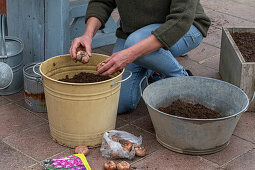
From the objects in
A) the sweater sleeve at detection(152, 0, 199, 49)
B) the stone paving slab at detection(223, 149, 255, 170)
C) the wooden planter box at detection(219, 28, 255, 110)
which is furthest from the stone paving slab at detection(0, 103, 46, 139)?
the wooden planter box at detection(219, 28, 255, 110)

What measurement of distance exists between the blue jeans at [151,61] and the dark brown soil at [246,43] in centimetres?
57

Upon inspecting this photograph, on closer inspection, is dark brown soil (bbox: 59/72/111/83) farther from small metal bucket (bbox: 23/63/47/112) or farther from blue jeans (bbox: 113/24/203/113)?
small metal bucket (bbox: 23/63/47/112)

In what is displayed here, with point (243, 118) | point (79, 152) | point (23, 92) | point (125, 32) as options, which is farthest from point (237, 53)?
point (23, 92)

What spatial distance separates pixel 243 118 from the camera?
142 inches

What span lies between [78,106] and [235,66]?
A: 4.87ft

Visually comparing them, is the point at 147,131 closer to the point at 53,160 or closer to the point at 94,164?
the point at 94,164

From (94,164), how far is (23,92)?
4.22 ft

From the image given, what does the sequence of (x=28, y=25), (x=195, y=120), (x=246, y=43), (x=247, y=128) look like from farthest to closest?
(x=246, y=43) → (x=28, y=25) → (x=247, y=128) → (x=195, y=120)

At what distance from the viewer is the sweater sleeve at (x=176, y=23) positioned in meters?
3.04

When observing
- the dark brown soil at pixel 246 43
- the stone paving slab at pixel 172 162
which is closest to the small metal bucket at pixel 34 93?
the stone paving slab at pixel 172 162

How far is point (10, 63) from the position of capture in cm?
373

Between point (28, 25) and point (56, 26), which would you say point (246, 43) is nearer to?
point (56, 26)

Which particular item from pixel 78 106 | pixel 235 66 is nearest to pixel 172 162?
pixel 78 106

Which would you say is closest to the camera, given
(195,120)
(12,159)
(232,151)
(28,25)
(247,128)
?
(195,120)
